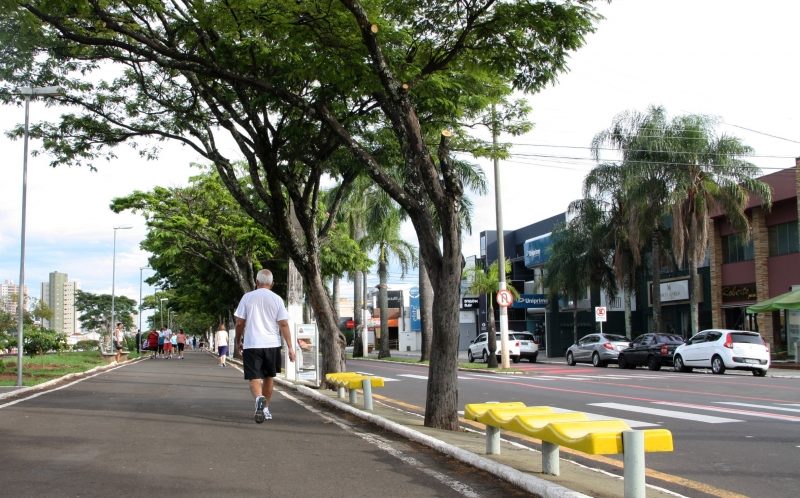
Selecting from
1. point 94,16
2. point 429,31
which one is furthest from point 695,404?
point 94,16

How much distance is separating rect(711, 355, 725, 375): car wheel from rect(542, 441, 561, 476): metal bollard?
20243 mm

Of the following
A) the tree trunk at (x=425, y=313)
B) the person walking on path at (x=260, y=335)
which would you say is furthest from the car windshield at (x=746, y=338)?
the person walking on path at (x=260, y=335)

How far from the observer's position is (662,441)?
16.8ft

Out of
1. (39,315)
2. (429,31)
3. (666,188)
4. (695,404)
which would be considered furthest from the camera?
(39,315)

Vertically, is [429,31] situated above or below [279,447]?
above

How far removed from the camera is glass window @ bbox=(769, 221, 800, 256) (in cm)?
3244

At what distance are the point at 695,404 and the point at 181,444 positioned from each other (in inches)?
364

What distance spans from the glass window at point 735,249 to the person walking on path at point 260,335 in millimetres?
29444

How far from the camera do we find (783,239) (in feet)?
109

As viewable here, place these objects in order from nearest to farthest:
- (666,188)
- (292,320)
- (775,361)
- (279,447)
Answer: (279,447) → (292,320) → (775,361) → (666,188)

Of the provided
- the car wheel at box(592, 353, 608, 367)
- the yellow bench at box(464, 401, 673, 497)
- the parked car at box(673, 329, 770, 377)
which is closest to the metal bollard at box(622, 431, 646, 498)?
the yellow bench at box(464, 401, 673, 497)

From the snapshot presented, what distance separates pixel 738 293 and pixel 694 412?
2567 cm

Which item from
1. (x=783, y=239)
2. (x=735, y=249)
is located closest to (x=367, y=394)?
(x=783, y=239)

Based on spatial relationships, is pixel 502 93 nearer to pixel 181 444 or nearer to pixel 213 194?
pixel 181 444
